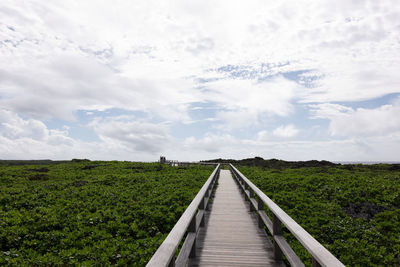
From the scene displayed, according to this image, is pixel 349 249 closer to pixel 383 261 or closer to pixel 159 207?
pixel 383 261

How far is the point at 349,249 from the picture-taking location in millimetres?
7086

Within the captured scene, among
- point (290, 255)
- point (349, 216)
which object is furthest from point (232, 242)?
point (349, 216)

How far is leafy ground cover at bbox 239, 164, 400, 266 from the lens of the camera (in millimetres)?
6898

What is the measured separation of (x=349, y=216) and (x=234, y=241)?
6.55 meters

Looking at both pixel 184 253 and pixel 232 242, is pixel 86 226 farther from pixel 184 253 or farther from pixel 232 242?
pixel 184 253

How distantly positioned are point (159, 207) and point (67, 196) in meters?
5.77

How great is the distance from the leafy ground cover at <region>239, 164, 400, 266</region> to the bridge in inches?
64.4

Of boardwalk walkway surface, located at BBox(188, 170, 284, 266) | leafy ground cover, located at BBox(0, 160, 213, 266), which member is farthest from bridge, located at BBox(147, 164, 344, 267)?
leafy ground cover, located at BBox(0, 160, 213, 266)

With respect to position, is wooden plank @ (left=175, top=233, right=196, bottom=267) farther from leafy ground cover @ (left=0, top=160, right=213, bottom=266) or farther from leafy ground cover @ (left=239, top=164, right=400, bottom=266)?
leafy ground cover @ (left=239, top=164, right=400, bottom=266)

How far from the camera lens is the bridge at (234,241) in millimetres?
2592

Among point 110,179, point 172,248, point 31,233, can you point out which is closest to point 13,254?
point 31,233

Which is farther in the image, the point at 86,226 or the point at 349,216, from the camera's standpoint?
the point at 349,216

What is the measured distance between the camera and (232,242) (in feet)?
18.3

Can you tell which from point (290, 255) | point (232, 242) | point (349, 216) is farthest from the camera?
point (349, 216)
